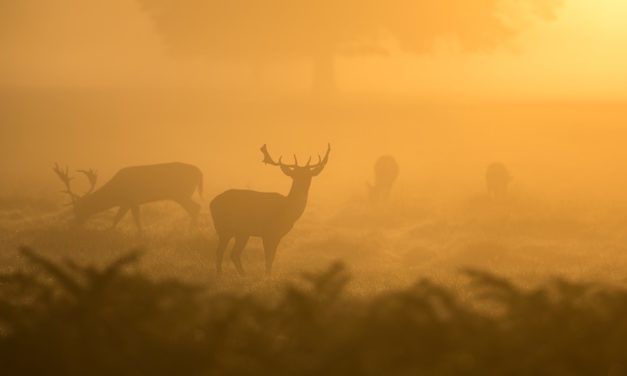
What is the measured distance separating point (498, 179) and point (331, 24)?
2456 cm

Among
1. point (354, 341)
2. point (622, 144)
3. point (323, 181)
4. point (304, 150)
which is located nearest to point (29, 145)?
point (304, 150)

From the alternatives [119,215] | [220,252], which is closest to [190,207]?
[119,215]

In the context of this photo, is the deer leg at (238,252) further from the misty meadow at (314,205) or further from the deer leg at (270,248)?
the deer leg at (270,248)

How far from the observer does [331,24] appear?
4184 cm

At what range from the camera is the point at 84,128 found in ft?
118

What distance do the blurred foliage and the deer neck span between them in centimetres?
1060

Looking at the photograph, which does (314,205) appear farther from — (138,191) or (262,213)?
(262,213)

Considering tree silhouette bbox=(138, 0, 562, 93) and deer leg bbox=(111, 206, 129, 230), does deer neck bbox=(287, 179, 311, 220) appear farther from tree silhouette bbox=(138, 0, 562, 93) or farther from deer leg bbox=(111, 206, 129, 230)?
tree silhouette bbox=(138, 0, 562, 93)

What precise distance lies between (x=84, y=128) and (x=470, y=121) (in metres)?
17.3

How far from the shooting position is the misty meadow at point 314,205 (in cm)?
156

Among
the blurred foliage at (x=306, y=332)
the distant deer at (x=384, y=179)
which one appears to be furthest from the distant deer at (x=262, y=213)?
the blurred foliage at (x=306, y=332)

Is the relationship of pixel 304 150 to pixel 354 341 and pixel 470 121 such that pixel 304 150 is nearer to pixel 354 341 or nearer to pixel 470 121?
pixel 470 121

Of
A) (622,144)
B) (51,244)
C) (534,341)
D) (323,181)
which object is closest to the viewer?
(534,341)

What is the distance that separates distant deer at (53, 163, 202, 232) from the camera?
16.1 meters
